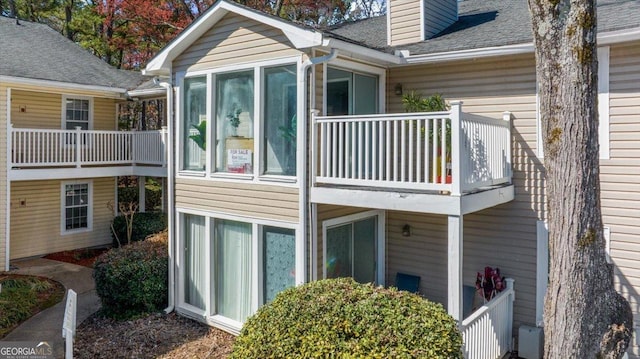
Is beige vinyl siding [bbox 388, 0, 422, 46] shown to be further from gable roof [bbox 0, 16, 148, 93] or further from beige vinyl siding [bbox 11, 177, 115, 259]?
beige vinyl siding [bbox 11, 177, 115, 259]

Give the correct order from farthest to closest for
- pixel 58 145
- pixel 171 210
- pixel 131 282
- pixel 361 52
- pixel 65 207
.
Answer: pixel 65 207
pixel 58 145
pixel 171 210
pixel 131 282
pixel 361 52

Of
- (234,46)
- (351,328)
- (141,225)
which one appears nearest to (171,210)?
(234,46)

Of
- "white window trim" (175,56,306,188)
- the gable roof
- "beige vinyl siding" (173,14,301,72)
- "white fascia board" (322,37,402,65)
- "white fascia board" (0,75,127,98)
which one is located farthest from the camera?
the gable roof

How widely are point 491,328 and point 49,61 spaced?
14.3 metres

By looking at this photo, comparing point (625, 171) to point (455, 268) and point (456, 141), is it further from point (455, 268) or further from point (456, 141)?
point (455, 268)

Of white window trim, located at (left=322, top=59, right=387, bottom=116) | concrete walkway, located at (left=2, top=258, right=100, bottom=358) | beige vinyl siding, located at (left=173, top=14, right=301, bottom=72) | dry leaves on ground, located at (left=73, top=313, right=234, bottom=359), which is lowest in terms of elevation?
dry leaves on ground, located at (left=73, top=313, right=234, bottom=359)

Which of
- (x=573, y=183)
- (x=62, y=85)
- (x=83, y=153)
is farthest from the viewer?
(x=83, y=153)

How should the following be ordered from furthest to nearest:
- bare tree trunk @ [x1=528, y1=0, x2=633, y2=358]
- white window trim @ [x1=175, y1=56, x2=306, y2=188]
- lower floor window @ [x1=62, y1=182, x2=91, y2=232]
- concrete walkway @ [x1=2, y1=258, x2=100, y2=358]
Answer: lower floor window @ [x1=62, y1=182, x2=91, y2=232]
concrete walkway @ [x1=2, y1=258, x2=100, y2=358]
white window trim @ [x1=175, y1=56, x2=306, y2=188]
bare tree trunk @ [x1=528, y1=0, x2=633, y2=358]

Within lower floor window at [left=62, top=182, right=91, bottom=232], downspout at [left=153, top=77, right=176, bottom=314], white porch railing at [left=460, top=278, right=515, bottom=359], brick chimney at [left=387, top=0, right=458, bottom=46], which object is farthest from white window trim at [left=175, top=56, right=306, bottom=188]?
lower floor window at [left=62, top=182, right=91, bottom=232]

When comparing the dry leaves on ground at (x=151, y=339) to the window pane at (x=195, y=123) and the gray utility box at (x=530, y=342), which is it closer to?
the window pane at (x=195, y=123)

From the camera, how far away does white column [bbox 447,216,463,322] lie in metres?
6.07

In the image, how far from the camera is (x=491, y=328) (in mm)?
7000

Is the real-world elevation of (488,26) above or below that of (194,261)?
above

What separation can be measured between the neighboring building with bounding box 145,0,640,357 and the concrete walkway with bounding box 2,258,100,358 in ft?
7.05
